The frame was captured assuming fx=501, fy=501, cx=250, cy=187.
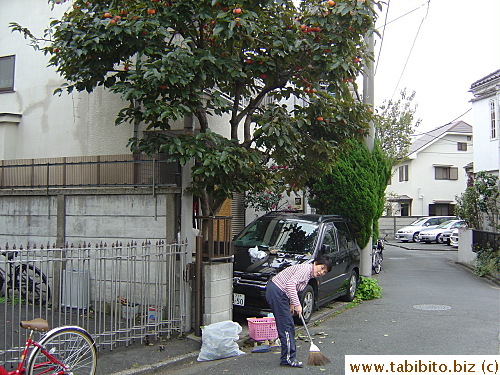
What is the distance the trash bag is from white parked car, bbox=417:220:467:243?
2488cm

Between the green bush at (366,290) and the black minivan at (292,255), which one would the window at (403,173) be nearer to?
the green bush at (366,290)

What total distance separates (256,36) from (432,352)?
17.1 feet

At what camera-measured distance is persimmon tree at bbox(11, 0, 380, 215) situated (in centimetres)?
673

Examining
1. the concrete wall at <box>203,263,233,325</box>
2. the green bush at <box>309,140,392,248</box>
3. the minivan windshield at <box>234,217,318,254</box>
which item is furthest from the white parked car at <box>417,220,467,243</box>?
the concrete wall at <box>203,263,233,325</box>

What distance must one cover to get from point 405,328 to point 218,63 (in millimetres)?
5190

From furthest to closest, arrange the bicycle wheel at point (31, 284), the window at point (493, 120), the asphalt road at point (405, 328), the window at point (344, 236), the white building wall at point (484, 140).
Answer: the window at point (493, 120) → the white building wall at point (484, 140) → the window at point (344, 236) → the asphalt road at point (405, 328) → the bicycle wheel at point (31, 284)

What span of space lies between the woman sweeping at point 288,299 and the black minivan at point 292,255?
169 centimetres

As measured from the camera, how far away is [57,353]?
507 cm

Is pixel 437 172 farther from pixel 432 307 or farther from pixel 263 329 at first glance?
pixel 263 329

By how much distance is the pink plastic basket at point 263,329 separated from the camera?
709 centimetres

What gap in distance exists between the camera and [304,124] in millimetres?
8359

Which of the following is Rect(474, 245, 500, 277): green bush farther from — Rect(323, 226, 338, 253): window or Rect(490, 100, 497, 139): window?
Rect(323, 226, 338, 253): window

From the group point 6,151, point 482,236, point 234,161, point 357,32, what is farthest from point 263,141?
point 482,236

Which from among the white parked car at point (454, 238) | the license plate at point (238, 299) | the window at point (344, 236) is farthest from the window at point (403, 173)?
the license plate at point (238, 299)
